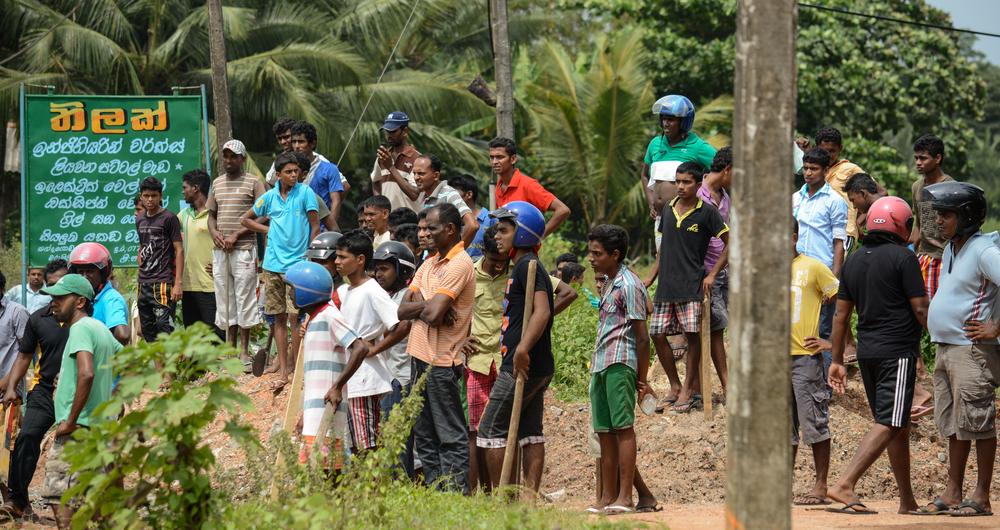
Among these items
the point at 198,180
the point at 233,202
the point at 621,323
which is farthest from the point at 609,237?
the point at 198,180

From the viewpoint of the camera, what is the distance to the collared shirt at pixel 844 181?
33.1 feet

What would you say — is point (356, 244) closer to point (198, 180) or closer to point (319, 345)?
point (319, 345)

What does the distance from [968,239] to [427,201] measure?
4126 mm

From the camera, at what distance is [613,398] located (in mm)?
7340

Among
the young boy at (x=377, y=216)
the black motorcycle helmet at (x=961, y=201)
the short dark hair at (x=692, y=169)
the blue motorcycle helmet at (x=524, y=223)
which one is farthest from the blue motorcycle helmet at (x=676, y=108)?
the black motorcycle helmet at (x=961, y=201)

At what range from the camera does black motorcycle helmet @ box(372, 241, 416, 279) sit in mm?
8312

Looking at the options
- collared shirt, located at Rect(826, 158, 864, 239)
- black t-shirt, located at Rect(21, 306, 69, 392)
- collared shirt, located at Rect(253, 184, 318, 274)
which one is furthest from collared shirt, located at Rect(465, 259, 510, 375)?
collared shirt, located at Rect(826, 158, 864, 239)

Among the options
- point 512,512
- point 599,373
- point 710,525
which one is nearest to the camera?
point 512,512

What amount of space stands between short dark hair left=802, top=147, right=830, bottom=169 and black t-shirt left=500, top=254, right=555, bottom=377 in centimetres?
299

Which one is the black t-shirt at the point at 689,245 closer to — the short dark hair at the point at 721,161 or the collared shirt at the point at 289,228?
the short dark hair at the point at 721,161

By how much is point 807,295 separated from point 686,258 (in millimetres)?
1193

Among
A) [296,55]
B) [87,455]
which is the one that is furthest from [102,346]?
[296,55]

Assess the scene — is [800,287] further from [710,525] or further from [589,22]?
[589,22]

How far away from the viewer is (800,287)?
7.81 metres
